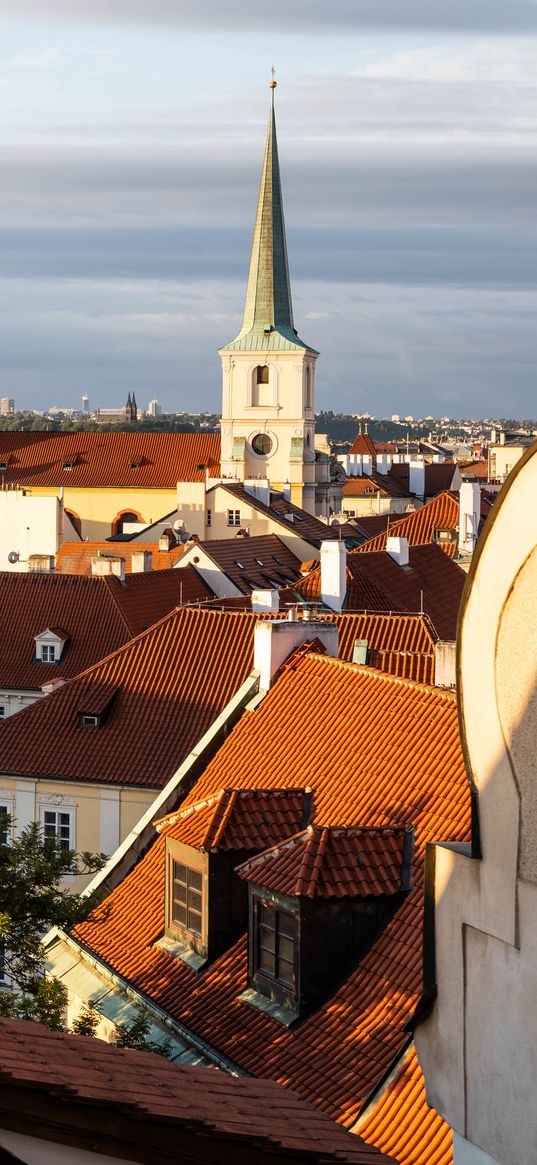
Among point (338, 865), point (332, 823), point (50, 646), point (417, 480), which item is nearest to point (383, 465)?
point (417, 480)

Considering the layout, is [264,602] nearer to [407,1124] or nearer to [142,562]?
[142,562]

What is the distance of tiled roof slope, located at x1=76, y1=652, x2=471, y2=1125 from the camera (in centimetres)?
1327

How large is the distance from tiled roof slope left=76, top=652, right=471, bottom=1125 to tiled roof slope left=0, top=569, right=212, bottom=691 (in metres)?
28.0

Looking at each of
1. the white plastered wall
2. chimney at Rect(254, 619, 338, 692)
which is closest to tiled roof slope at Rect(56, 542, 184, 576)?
chimney at Rect(254, 619, 338, 692)

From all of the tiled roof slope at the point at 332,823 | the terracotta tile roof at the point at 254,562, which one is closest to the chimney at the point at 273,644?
the tiled roof slope at the point at 332,823

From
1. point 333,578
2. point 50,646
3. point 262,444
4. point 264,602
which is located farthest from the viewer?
point 262,444

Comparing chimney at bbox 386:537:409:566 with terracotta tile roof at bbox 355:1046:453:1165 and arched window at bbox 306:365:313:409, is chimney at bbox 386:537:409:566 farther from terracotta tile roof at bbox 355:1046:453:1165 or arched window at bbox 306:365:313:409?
arched window at bbox 306:365:313:409

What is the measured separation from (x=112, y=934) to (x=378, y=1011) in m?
5.51

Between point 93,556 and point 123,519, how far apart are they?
A: 68.7 m

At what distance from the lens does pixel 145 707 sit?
31953 mm

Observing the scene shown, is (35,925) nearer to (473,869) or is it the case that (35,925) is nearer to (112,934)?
(112,934)

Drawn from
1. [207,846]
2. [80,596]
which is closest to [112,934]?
[207,846]

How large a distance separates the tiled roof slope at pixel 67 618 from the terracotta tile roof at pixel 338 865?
32836 millimetres

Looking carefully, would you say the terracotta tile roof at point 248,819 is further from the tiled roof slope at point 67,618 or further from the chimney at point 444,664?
the tiled roof slope at point 67,618
